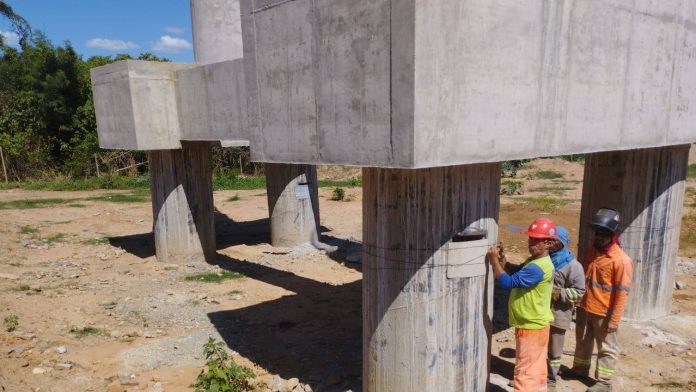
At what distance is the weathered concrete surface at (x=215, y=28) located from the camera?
9102 mm

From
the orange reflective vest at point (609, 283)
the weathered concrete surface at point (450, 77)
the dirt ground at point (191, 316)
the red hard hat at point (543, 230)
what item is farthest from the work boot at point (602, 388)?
the weathered concrete surface at point (450, 77)

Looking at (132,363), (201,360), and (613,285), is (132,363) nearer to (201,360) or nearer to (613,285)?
(201,360)

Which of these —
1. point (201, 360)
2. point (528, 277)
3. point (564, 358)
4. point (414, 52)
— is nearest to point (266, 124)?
point (414, 52)

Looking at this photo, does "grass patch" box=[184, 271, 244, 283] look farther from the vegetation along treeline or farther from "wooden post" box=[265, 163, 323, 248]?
the vegetation along treeline

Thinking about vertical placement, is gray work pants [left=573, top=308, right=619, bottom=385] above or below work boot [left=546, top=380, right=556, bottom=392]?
above

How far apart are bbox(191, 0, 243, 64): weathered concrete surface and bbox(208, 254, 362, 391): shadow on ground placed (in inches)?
185

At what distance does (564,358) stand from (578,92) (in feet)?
11.4

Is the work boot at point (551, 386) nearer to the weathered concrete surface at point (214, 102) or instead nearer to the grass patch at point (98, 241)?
the weathered concrete surface at point (214, 102)

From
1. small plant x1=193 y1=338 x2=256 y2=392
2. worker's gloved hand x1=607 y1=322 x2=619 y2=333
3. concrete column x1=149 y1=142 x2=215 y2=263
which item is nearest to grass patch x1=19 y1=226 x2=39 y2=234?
concrete column x1=149 y1=142 x2=215 y2=263

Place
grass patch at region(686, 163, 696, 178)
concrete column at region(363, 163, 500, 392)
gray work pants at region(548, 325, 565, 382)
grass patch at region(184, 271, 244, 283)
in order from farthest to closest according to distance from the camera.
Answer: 1. grass patch at region(686, 163, 696, 178)
2. grass patch at region(184, 271, 244, 283)
3. gray work pants at region(548, 325, 565, 382)
4. concrete column at region(363, 163, 500, 392)

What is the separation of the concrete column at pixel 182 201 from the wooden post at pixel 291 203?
1.88m

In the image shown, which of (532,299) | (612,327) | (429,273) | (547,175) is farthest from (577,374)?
(547,175)

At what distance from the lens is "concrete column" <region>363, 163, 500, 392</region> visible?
12.5 feet

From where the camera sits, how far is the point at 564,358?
568 cm
